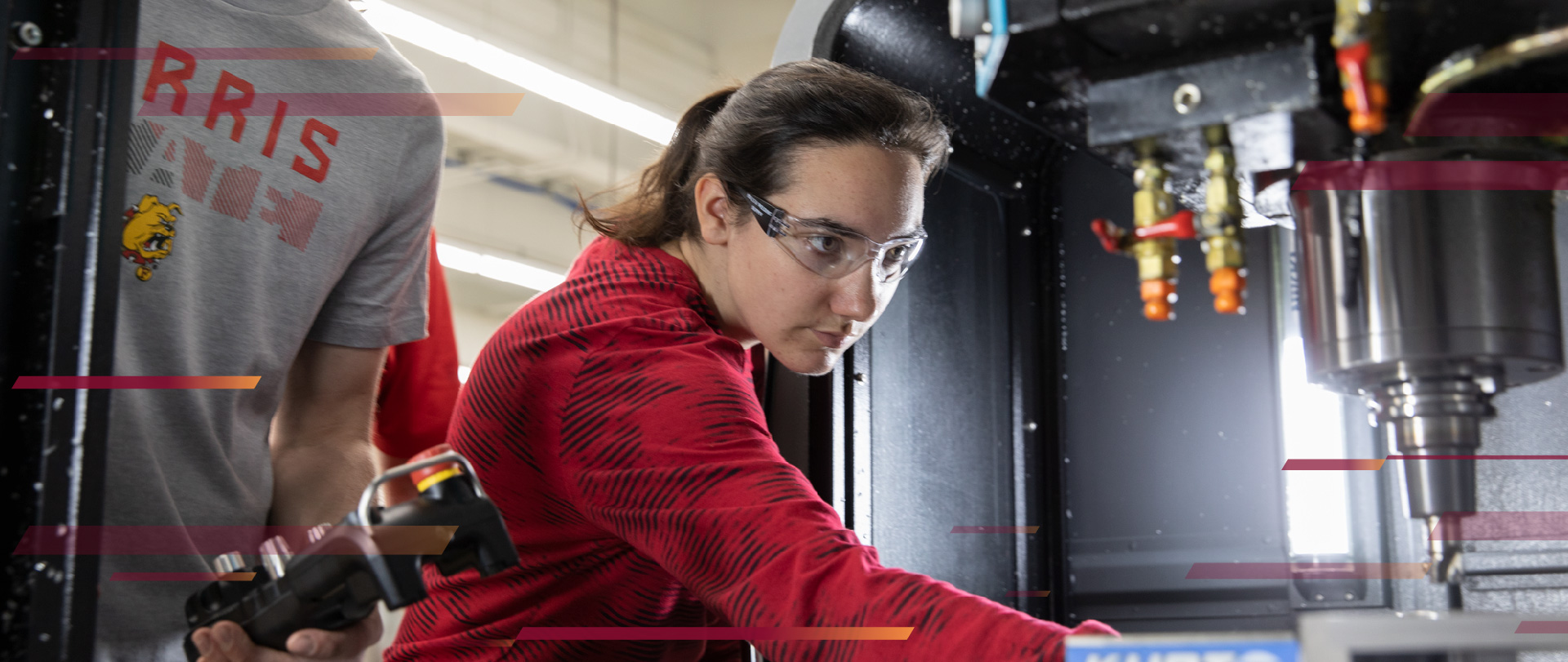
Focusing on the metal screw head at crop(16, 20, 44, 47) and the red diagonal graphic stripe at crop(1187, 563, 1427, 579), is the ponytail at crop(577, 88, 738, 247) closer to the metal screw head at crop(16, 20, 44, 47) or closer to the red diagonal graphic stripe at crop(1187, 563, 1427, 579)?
the metal screw head at crop(16, 20, 44, 47)

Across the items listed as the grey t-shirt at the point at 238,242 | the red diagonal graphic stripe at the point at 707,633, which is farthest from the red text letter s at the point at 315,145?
the red diagonal graphic stripe at the point at 707,633

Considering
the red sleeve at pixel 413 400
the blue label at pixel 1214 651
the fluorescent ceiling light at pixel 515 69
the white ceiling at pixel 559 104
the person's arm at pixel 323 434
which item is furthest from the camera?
the white ceiling at pixel 559 104

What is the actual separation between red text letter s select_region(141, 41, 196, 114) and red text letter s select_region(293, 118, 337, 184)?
0.44 ft

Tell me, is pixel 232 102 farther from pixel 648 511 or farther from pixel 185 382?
pixel 648 511

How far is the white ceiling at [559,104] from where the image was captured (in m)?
5.24

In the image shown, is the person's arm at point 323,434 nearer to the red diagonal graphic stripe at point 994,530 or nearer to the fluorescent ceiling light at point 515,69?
the red diagonal graphic stripe at point 994,530

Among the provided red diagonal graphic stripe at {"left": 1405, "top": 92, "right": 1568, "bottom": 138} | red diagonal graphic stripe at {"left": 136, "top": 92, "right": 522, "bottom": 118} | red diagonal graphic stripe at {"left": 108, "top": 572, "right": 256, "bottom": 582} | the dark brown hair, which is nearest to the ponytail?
the dark brown hair

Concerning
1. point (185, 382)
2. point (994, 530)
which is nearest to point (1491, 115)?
point (994, 530)

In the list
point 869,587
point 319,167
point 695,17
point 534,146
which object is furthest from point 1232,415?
point 695,17

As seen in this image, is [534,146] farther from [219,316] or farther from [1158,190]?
[1158,190]

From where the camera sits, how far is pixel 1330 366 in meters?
0.73

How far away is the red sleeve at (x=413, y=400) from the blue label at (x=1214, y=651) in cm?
138

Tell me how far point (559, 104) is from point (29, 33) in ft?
16.8

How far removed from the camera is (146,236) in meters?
1.03
